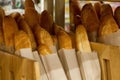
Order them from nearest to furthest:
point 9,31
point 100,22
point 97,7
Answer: point 9,31 < point 100,22 < point 97,7

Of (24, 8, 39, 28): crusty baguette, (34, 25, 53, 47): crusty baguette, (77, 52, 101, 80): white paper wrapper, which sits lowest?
(77, 52, 101, 80): white paper wrapper

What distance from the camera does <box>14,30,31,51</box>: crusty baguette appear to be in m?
0.75

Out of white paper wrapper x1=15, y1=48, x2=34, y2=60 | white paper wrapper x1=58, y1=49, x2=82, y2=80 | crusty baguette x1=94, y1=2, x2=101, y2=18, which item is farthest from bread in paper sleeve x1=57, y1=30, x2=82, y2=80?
crusty baguette x1=94, y1=2, x2=101, y2=18

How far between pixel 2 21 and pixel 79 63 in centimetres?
28

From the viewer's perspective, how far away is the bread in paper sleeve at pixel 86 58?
817 millimetres

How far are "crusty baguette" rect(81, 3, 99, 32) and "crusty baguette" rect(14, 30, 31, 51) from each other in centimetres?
26

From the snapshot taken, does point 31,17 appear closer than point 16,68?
No

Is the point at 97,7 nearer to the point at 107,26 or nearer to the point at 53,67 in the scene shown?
the point at 107,26

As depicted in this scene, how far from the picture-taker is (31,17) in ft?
3.02

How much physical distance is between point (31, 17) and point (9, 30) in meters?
0.14

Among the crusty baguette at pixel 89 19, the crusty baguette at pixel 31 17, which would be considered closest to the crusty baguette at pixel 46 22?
the crusty baguette at pixel 31 17

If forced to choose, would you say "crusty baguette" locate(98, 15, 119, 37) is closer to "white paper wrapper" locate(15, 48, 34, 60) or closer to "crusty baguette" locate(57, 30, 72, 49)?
"crusty baguette" locate(57, 30, 72, 49)

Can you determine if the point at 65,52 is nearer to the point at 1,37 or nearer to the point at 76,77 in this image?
the point at 76,77

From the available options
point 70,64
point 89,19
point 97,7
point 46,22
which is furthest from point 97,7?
point 70,64
